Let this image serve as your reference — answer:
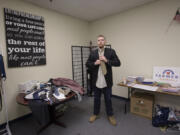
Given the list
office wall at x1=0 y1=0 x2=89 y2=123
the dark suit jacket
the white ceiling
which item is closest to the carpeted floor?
office wall at x1=0 y1=0 x2=89 y2=123

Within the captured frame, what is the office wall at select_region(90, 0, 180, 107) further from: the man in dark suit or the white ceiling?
the man in dark suit

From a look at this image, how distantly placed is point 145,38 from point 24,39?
2.71 meters

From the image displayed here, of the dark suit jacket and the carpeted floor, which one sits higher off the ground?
the dark suit jacket

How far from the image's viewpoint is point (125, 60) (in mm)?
2969

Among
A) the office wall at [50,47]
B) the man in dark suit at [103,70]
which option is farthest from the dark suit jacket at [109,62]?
the office wall at [50,47]

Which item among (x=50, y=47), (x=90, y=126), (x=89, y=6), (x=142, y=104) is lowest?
(x=90, y=126)

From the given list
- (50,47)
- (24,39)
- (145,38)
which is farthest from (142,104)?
(24,39)

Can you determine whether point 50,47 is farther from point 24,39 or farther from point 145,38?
point 145,38

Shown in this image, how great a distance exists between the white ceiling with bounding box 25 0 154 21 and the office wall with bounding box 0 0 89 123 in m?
0.20

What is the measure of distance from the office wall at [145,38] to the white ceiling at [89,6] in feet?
0.81

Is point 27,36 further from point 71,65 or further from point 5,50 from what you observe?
point 71,65

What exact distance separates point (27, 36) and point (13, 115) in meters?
1.64

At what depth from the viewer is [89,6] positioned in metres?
2.55

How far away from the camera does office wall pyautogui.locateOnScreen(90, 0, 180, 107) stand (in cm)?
224
